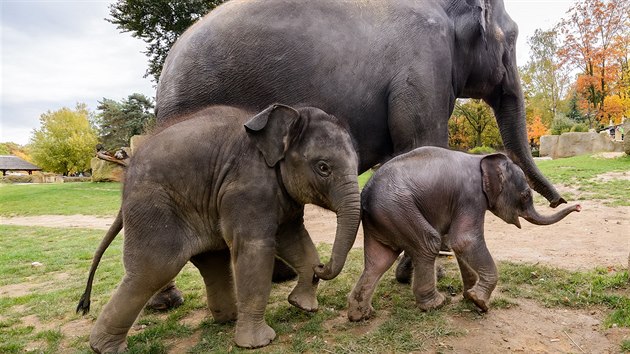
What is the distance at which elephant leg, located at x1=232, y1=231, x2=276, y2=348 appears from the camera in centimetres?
281

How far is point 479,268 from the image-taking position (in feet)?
10.1

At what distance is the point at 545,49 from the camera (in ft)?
157

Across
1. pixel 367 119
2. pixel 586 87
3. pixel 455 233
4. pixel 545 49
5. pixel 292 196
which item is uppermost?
pixel 545 49

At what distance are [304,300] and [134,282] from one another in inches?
44.1

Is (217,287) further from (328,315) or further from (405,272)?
(405,272)

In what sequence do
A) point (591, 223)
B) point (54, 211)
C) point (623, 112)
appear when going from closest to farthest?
point (591, 223) → point (54, 211) → point (623, 112)

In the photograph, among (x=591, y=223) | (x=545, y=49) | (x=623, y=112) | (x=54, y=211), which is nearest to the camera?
(x=591, y=223)

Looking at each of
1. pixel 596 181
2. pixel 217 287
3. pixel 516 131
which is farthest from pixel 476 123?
pixel 217 287

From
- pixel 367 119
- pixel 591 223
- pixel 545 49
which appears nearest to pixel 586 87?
pixel 545 49

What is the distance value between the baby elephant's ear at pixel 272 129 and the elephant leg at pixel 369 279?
0.94 m

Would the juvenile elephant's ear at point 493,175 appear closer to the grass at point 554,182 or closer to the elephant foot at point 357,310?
the elephant foot at point 357,310

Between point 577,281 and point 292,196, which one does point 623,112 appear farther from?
point 292,196

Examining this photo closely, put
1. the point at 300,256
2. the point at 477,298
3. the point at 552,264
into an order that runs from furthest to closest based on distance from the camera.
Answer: the point at 552,264 → the point at 300,256 → the point at 477,298

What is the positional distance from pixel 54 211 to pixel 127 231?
17.2 meters
